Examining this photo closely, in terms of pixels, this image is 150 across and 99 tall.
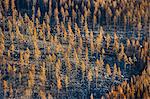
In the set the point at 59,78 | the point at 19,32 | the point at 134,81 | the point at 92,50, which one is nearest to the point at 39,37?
the point at 19,32

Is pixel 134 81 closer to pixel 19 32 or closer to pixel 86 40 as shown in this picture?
pixel 86 40

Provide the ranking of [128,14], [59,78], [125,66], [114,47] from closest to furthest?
1. [59,78]
2. [125,66]
3. [114,47]
4. [128,14]

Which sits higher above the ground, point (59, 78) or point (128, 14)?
point (128, 14)

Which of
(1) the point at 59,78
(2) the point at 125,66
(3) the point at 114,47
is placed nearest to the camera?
(1) the point at 59,78

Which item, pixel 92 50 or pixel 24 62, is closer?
pixel 24 62

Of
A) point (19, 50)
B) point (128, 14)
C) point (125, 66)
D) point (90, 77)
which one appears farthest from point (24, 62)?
point (128, 14)

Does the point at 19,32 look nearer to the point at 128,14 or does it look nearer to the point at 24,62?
the point at 24,62
